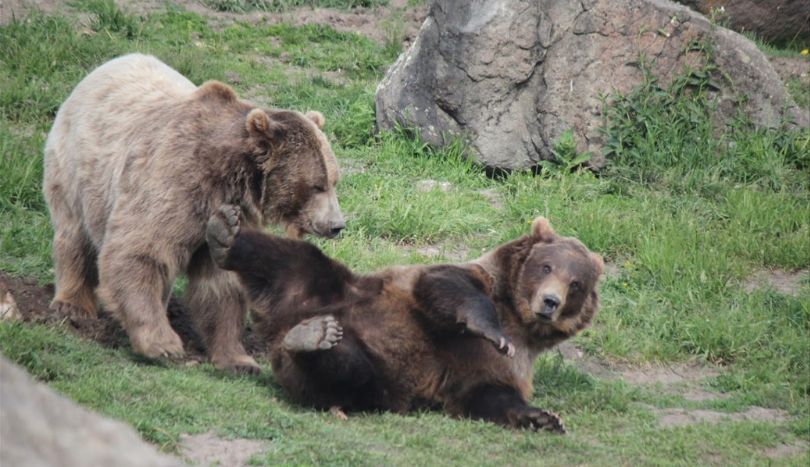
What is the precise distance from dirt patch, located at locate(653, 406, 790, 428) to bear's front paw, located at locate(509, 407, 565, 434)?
0.83 meters

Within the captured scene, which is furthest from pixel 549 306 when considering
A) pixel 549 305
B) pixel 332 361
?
pixel 332 361

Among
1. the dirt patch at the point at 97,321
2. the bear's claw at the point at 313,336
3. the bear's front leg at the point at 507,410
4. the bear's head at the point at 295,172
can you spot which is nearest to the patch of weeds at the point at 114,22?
the dirt patch at the point at 97,321

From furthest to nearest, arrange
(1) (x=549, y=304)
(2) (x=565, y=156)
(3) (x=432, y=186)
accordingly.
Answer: (2) (x=565, y=156)
(3) (x=432, y=186)
(1) (x=549, y=304)

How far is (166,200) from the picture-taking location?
266 inches

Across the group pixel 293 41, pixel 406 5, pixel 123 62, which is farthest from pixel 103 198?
pixel 406 5

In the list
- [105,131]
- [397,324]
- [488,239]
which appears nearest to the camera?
[397,324]

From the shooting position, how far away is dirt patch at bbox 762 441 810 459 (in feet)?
20.9

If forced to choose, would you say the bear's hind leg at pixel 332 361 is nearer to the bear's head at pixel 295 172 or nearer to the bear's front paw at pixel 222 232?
the bear's front paw at pixel 222 232

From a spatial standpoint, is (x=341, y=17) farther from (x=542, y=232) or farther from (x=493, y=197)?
(x=542, y=232)

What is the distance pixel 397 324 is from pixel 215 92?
6.37 ft

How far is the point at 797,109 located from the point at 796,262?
229 centimetres

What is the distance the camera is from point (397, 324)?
6496 millimetres

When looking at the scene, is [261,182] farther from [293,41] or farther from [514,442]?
[293,41]

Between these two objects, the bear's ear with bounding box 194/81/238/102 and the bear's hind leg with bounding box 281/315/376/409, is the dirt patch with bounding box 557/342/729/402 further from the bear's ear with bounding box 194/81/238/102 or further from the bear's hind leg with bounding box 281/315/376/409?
the bear's ear with bounding box 194/81/238/102
